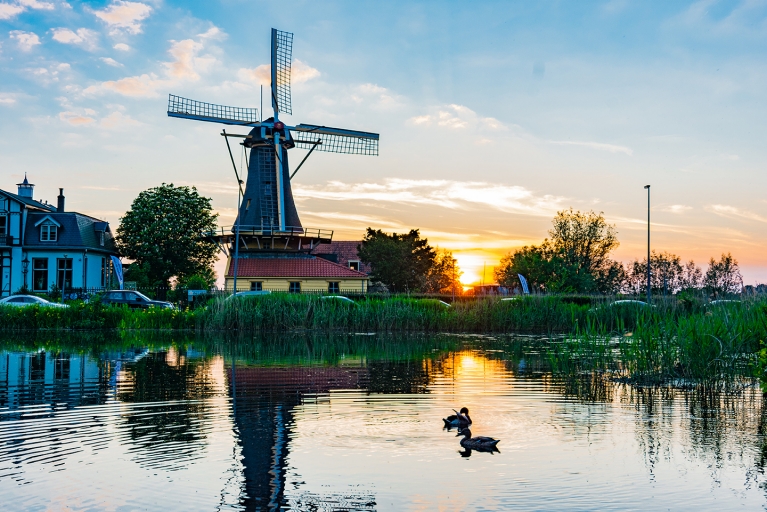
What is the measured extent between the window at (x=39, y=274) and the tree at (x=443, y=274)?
107 ft

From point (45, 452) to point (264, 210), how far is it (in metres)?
44.3

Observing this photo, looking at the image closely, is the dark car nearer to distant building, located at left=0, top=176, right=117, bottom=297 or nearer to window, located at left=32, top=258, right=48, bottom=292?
distant building, located at left=0, top=176, right=117, bottom=297

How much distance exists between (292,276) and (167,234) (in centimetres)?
1451

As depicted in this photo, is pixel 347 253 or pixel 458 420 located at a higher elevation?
pixel 347 253

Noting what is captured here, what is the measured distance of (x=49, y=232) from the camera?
5816cm

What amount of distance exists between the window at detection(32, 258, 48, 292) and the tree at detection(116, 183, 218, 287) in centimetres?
700

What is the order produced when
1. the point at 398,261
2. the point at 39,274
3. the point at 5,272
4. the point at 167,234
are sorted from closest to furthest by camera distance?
the point at 5,272 → the point at 39,274 → the point at 167,234 → the point at 398,261

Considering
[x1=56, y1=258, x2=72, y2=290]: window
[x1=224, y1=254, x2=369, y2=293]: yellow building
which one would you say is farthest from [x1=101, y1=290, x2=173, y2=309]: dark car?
[x1=56, y1=258, x2=72, y2=290]: window

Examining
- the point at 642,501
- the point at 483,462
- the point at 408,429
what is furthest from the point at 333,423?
the point at 642,501

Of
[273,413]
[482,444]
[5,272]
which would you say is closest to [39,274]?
[5,272]

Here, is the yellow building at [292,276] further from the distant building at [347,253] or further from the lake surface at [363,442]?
the lake surface at [363,442]

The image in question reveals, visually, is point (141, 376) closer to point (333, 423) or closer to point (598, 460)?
point (333, 423)

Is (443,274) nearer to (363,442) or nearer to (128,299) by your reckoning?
(128,299)

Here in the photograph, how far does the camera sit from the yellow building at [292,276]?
54344mm
